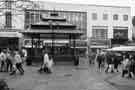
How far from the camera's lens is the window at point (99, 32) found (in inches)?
2119

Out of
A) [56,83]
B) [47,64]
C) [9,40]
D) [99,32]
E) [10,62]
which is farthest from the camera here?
[99,32]

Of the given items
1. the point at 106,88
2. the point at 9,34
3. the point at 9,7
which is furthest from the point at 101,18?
the point at 9,7

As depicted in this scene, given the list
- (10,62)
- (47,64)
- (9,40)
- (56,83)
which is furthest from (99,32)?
(56,83)

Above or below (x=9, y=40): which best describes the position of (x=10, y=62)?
below

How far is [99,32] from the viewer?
5434cm

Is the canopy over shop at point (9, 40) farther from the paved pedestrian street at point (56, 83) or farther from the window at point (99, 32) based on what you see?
the window at point (99, 32)

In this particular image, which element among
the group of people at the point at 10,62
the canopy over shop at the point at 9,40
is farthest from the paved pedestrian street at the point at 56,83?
the canopy over shop at the point at 9,40

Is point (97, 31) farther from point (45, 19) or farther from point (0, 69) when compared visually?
point (0, 69)

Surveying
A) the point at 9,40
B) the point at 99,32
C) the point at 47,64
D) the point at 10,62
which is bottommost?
the point at 47,64

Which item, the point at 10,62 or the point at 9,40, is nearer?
the point at 10,62

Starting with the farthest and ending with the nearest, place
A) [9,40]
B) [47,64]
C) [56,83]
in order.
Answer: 1. [9,40]
2. [47,64]
3. [56,83]

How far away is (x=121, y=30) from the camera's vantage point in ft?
181

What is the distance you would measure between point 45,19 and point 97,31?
29.1 meters

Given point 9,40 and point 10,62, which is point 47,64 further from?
point 9,40
